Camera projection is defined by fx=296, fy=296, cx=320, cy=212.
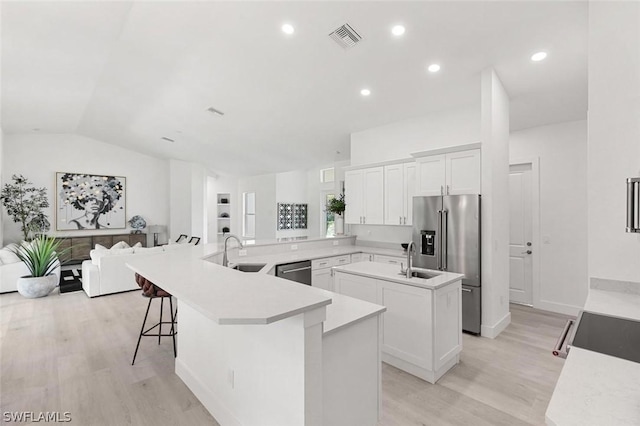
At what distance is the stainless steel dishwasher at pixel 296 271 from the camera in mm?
3771

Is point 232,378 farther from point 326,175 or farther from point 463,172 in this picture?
point 326,175

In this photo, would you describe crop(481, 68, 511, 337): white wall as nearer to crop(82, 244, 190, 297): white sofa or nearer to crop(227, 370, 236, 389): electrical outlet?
crop(227, 370, 236, 389): electrical outlet

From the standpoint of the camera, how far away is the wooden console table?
718cm

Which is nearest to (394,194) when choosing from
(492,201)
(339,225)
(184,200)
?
(492,201)

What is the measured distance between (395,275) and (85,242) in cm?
817

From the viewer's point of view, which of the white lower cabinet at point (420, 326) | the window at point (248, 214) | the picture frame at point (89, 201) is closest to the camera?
the white lower cabinet at point (420, 326)

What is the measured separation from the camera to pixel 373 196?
4938 millimetres

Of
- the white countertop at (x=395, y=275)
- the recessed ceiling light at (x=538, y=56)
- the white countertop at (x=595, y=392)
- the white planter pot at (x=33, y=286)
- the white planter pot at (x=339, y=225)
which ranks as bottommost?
the white planter pot at (x=33, y=286)

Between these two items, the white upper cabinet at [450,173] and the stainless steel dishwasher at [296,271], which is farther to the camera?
the stainless steel dishwasher at [296,271]

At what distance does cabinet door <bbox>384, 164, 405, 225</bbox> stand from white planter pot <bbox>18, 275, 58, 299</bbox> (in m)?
5.82

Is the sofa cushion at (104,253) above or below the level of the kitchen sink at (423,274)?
below

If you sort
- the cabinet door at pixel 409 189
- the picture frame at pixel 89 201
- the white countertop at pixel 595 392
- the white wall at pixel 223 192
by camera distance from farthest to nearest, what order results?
1. the white wall at pixel 223 192
2. the picture frame at pixel 89 201
3. the cabinet door at pixel 409 189
4. the white countertop at pixel 595 392

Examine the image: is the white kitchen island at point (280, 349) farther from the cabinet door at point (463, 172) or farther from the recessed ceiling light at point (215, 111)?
the recessed ceiling light at point (215, 111)

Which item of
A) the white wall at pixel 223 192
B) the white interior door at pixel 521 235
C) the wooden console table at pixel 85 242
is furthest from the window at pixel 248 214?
the white interior door at pixel 521 235
